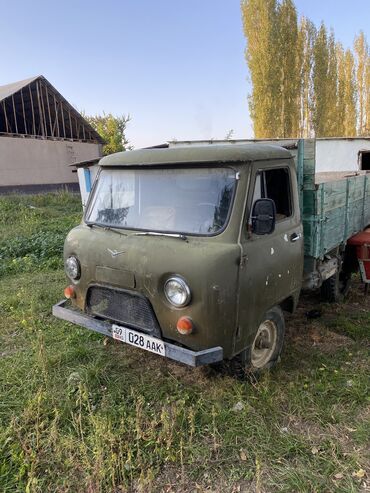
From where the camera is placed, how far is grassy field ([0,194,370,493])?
8.54 ft

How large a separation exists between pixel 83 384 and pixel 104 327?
2.11ft

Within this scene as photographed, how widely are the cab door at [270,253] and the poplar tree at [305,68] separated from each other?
2611 cm

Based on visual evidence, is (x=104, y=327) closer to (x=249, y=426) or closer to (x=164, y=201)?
(x=164, y=201)

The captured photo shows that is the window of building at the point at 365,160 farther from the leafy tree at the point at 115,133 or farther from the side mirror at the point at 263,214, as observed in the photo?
the leafy tree at the point at 115,133

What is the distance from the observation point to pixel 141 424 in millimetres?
3084

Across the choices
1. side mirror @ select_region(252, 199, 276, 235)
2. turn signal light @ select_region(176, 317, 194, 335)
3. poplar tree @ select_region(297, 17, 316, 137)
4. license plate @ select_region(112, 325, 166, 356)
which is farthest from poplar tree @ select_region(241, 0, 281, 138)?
turn signal light @ select_region(176, 317, 194, 335)

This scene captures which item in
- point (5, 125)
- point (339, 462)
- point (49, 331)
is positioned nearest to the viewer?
point (339, 462)

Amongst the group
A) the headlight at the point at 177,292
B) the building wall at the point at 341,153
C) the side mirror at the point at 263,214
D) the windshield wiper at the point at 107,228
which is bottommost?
the headlight at the point at 177,292

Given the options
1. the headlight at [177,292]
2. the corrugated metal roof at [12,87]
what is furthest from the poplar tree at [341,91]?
the headlight at [177,292]

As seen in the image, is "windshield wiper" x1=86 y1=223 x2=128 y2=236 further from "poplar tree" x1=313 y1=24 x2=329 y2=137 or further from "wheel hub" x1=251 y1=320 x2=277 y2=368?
"poplar tree" x1=313 y1=24 x2=329 y2=137

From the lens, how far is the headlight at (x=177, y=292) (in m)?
2.94

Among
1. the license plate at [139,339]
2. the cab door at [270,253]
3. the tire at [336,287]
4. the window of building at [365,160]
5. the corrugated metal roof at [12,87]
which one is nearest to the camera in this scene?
the license plate at [139,339]

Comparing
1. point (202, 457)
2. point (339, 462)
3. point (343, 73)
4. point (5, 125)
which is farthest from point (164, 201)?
point (343, 73)

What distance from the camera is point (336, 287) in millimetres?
5652
